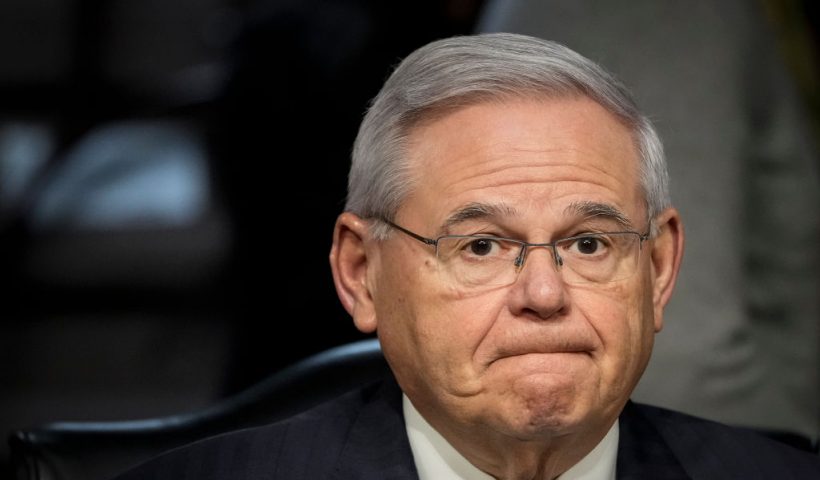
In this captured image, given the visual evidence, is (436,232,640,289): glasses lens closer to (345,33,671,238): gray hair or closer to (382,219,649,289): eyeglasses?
(382,219,649,289): eyeglasses

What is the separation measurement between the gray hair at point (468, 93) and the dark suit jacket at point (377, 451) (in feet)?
0.97

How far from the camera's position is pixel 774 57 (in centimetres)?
332

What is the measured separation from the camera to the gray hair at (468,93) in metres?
1.89

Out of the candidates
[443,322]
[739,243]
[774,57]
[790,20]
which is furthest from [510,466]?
[790,20]

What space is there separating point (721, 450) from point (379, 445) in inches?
21.6

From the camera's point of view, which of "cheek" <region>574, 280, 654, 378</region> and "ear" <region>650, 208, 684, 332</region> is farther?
"ear" <region>650, 208, 684, 332</region>

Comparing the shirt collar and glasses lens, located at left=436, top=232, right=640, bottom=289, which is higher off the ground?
glasses lens, located at left=436, top=232, right=640, bottom=289

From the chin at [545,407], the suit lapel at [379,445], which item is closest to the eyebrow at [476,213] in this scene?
the chin at [545,407]

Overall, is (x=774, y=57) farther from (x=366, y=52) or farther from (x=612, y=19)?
(x=366, y=52)

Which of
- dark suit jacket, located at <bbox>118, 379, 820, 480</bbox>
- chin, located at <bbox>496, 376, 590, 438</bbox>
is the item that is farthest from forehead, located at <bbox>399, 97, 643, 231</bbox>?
dark suit jacket, located at <bbox>118, 379, 820, 480</bbox>

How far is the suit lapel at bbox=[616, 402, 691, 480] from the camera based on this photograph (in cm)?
201

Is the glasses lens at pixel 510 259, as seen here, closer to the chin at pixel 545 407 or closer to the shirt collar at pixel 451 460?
the chin at pixel 545 407

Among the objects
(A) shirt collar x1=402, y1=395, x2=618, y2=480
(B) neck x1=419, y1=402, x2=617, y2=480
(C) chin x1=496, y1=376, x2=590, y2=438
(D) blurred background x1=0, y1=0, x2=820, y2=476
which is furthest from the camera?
(D) blurred background x1=0, y1=0, x2=820, y2=476

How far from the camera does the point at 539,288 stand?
177cm
